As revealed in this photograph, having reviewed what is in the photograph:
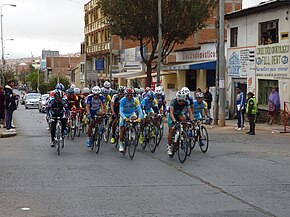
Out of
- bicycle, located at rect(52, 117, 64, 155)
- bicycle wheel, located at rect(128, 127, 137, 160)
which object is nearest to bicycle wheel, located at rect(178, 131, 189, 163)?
bicycle wheel, located at rect(128, 127, 137, 160)

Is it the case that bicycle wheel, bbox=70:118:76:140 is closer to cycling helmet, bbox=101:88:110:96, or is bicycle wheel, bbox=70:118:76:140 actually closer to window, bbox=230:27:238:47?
cycling helmet, bbox=101:88:110:96

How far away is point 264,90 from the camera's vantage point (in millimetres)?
27719

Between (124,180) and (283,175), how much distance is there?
3.36 m

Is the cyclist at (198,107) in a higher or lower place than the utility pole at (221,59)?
lower

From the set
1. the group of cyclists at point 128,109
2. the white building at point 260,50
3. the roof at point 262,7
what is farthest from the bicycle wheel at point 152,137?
the roof at point 262,7

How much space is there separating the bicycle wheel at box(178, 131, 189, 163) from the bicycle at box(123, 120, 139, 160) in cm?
133

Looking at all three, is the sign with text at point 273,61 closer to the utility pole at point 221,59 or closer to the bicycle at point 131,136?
the utility pole at point 221,59

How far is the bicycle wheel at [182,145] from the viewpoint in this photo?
13.2 m

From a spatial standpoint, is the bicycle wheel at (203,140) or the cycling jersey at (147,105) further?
the cycling jersey at (147,105)

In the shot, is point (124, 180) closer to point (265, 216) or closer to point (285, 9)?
point (265, 216)

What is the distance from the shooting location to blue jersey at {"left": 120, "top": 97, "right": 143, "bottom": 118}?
14.6 metres

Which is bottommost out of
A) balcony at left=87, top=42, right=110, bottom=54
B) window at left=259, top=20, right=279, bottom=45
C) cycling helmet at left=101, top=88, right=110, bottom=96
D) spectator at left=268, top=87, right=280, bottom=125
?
spectator at left=268, top=87, right=280, bottom=125

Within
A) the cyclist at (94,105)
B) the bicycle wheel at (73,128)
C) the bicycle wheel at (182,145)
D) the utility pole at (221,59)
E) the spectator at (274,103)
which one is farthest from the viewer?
the spectator at (274,103)

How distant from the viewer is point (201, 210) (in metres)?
8.09
